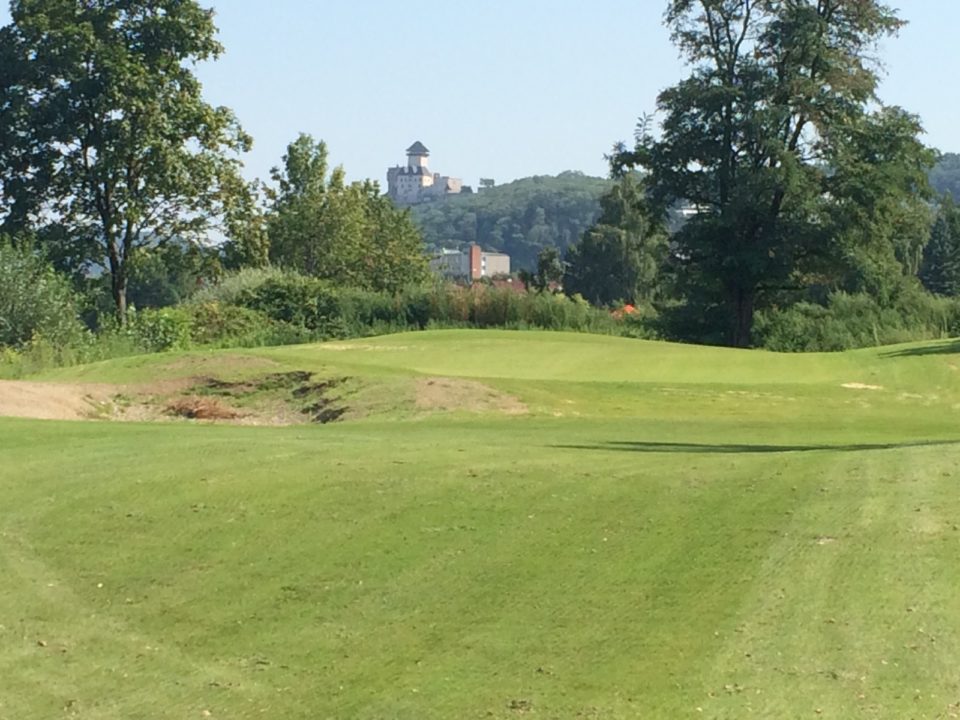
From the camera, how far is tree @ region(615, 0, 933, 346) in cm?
4653

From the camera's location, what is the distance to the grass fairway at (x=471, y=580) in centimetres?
629

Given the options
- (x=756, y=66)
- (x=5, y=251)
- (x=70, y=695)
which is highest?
(x=756, y=66)

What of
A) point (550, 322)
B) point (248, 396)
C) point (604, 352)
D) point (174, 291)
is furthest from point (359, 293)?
point (174, 291)

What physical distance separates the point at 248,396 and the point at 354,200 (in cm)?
Result: 5060

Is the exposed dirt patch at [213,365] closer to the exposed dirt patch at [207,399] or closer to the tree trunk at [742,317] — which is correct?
the exposed dirt patch at [207,399]

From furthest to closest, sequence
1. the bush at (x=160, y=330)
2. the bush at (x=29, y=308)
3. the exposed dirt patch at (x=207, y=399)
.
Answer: the bush at (x=160, y=330), the bush at (x=29, y=308), the exposed dirt patch at (x=207, y=399)

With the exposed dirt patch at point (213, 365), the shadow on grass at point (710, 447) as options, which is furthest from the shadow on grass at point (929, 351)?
the exposed dirt patch at point (213, 365)

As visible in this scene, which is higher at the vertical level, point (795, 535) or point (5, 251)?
point (5, 251)

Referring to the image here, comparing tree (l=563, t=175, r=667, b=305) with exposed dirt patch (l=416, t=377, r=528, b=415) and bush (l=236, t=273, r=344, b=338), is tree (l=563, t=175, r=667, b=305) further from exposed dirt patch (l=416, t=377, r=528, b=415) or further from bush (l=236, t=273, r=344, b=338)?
exposed dirt patch (l=416, t=377, r=528, b=415)

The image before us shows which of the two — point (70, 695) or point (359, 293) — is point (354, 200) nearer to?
point (359, 293)

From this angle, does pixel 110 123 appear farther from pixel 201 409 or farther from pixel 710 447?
pixel 710 447

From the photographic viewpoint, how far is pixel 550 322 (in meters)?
46.0

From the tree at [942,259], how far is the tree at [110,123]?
199ft

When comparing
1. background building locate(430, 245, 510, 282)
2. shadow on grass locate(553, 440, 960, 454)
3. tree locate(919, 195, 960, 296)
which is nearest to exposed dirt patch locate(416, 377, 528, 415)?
shadow on grass locate(553, 440, 960, 454)
